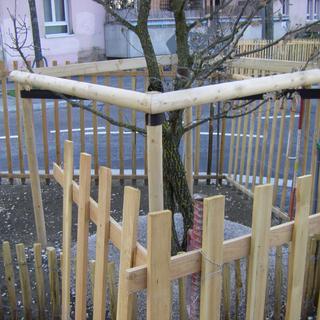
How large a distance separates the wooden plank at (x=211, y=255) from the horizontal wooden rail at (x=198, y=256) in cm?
4

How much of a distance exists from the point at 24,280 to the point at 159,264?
4.54ft

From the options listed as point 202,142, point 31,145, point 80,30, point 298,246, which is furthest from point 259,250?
point 80,30

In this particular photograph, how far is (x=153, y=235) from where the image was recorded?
154 cm

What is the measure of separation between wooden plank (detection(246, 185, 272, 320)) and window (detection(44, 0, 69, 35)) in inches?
728

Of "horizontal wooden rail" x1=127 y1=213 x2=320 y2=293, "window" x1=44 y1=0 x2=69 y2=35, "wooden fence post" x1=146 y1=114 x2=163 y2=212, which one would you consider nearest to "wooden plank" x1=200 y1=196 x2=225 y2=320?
"horizontal wooden rail" x1=127 y1=213 x2=320 y2=293

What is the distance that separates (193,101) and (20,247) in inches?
53.7

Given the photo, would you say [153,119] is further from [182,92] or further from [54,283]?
[54,283]

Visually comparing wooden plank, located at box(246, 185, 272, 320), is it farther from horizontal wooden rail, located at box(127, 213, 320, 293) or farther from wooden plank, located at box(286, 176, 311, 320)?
wooden plank, located at box(286, 176, 311, 320)

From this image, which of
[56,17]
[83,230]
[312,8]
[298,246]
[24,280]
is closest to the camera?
[298,246]

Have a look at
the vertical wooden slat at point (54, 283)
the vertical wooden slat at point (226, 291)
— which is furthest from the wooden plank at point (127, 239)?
the vertical wooden slat at point (54, 283)

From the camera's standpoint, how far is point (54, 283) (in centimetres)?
274

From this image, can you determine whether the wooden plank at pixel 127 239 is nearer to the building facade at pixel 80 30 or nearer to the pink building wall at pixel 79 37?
the building facade at pixel 80 30

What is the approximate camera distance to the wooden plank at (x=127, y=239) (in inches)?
64.3

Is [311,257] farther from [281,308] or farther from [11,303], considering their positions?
[11,303]
